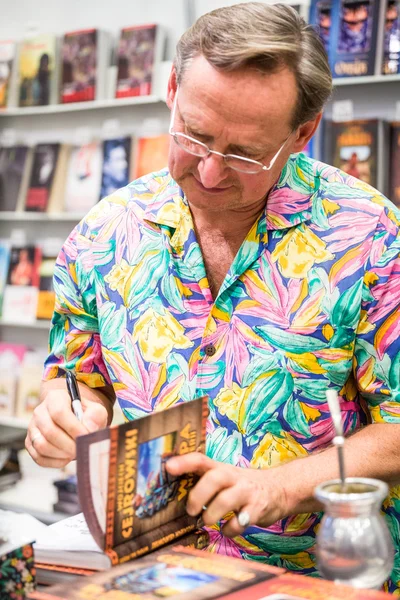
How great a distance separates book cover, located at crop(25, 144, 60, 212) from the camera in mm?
4578

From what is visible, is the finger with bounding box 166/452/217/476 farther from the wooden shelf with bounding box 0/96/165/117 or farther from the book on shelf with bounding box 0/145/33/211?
the book on shelf with bounding box 0/145/33/211

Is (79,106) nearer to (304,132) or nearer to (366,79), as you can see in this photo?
(366,79)

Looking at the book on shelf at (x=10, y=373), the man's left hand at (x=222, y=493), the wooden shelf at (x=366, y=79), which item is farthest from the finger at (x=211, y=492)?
the book on shelf at (x=10, y=373)

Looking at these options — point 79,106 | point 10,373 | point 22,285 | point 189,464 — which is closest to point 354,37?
point 79,106

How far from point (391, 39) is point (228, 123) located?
2552mm

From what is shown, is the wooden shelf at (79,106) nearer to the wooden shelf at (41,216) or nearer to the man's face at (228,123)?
the wooden shelf at (41,216)

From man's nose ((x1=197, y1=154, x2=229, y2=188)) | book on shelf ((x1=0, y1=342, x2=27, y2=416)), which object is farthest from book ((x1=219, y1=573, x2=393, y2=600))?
book on shelf ((x1=0, y1=342, x2=27, y2=416))

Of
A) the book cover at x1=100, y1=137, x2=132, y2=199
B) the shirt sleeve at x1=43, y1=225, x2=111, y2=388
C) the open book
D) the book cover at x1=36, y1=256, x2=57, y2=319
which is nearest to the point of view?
the open book

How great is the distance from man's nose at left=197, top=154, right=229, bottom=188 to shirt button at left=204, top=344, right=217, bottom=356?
12.4 inches

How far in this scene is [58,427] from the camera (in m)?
1.35

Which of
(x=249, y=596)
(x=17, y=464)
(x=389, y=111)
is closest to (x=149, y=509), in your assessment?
(x=249, y=596)

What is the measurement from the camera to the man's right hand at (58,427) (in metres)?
1.33

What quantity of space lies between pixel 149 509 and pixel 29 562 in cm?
21

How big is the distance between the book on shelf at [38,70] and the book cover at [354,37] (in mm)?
1638
